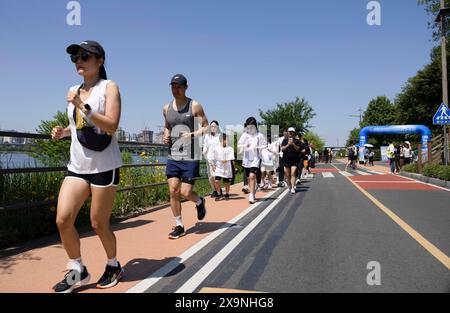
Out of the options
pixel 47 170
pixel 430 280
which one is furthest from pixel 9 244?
pixel 430 280

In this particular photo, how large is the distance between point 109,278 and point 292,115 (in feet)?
146

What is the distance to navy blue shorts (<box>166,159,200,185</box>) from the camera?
492 cm

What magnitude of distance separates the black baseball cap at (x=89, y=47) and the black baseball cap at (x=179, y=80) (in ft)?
5.89

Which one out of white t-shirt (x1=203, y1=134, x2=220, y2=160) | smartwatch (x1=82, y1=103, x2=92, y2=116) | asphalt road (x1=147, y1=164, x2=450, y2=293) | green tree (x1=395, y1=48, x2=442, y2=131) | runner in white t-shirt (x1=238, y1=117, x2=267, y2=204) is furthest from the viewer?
green tree (x1=395, y1=48, x2=442, y2=131)

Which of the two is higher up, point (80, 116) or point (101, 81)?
point (101, 81)

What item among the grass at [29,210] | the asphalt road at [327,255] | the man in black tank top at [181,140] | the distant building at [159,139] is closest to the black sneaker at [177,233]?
the man in black tank top at [181,140]

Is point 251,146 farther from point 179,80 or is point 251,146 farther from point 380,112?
point 380,112

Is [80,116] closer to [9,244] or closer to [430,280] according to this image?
[9,244]

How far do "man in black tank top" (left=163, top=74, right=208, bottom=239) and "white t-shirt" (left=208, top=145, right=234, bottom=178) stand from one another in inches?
174

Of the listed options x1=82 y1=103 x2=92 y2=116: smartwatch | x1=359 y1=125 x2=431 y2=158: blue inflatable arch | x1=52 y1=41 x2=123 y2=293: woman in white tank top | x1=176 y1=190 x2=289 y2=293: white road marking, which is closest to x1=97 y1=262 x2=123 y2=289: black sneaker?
x1=52 y1=41 x2=123 y2=293: woman in white tank top

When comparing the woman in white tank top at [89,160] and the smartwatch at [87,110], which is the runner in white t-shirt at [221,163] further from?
the smartwatch at [87,110]

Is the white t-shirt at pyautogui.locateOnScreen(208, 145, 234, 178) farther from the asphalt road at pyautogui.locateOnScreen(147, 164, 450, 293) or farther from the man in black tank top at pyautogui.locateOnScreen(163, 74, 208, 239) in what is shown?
the man in black tank top at pyautogui.locateOnScreen(163, 74, 208, 239)

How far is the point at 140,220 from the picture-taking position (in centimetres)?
640
